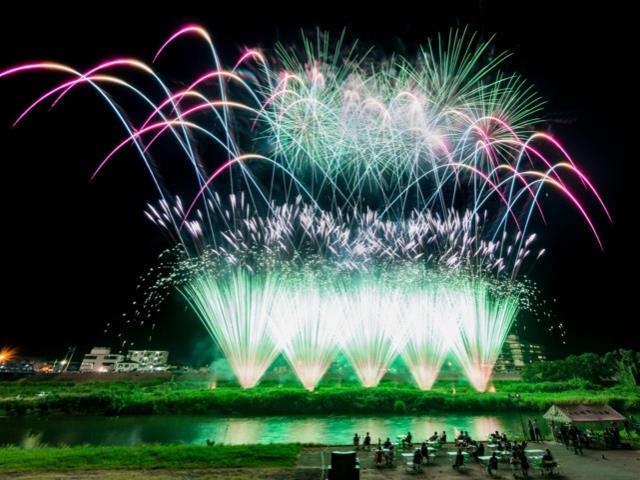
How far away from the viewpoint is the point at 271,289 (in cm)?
3366

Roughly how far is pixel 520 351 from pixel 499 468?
323 feet

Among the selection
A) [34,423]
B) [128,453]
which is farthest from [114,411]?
[128,453]

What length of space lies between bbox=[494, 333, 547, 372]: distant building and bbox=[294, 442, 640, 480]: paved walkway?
81.6 meters

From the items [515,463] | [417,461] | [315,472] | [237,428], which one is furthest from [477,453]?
[237,428]

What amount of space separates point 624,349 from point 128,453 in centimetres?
6330

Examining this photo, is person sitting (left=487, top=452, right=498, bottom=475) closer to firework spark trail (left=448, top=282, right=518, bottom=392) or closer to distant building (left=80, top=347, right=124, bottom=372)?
firework spark trail (left=448, top=282, right=518, bottom=392)

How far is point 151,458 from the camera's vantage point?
16.5 m

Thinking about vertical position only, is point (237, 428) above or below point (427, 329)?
below

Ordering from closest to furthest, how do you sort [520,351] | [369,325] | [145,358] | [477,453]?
[477,453] < [369,325] < [520,351] < [145,358]

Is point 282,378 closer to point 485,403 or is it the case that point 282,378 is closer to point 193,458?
point 485,403

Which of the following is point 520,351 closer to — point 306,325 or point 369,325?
point 369,325

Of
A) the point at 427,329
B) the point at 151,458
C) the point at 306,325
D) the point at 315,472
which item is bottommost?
the point at 151,458

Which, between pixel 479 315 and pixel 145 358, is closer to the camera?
pixel 479 315

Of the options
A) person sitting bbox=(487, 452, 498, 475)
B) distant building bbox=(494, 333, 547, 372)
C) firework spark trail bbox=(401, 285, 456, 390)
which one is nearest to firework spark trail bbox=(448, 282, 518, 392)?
firework spark trail bbox=(401, 285, 456, 390)
